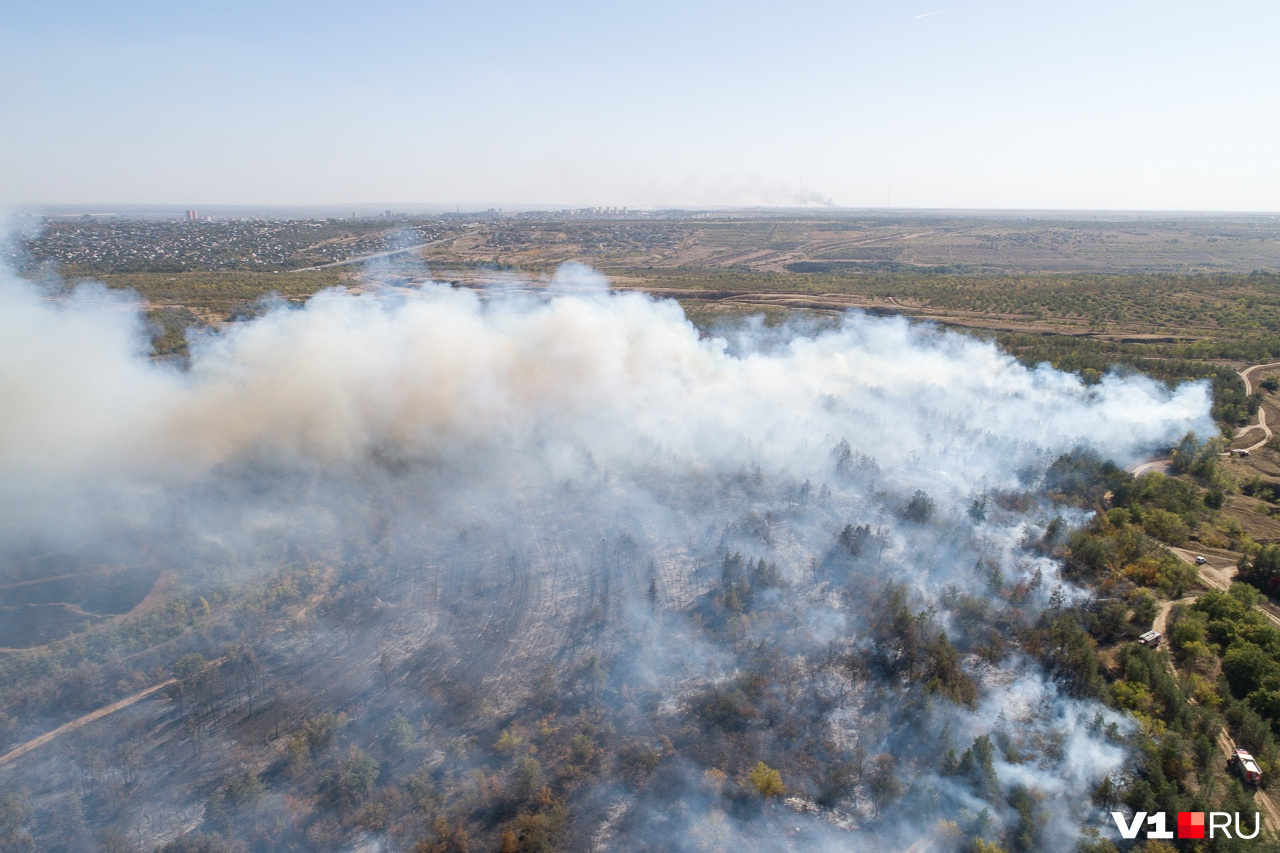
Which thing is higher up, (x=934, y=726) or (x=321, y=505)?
(x=321, y=505)

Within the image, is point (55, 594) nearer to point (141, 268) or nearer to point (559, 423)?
point (559, 423)

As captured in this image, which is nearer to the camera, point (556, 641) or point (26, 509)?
point (556, 641)

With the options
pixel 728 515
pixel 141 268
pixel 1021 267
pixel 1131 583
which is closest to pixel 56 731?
pixel 728 515

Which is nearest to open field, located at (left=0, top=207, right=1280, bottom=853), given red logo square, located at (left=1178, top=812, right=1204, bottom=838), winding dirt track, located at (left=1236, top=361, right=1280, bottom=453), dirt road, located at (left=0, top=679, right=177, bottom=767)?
dirt road, located at (left=0, top=679, right=177, bottom=767)

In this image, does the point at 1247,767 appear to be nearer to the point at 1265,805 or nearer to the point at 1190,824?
the point at 1265,805

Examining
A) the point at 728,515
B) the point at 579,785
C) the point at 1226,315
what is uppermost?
→ the point at 1226,315

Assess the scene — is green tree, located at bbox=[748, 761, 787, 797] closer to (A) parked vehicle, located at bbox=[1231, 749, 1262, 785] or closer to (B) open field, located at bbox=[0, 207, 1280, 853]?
(B) open field, located at bbox=[0, 207, 1280, 853]

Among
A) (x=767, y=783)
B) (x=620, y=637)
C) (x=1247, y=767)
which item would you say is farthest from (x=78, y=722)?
(x=1247, y=767)
